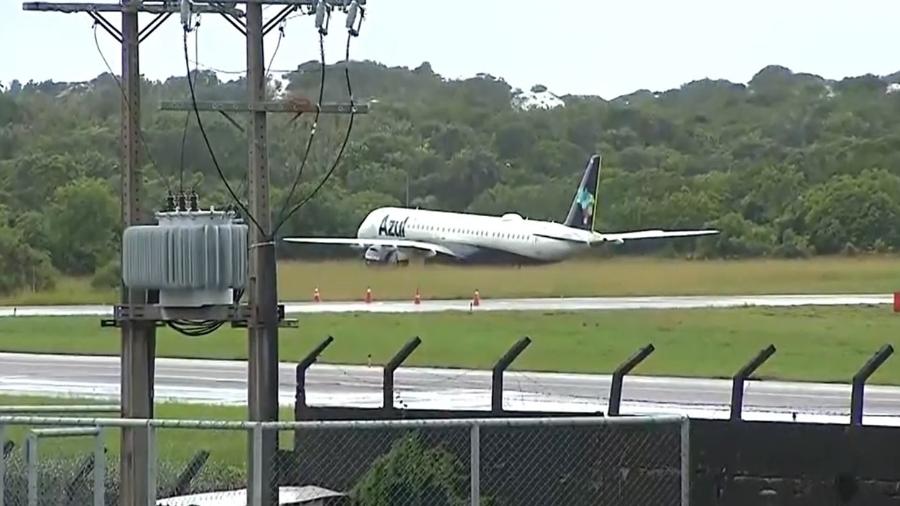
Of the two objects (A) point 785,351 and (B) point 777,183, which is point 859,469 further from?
(B) point 777,183

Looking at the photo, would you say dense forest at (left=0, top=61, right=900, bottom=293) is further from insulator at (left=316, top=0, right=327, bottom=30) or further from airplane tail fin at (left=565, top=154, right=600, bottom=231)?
insulator at (left=316, top=0, right=327, bottom=30)

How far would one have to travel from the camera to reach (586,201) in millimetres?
66188

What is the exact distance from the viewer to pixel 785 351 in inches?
1391

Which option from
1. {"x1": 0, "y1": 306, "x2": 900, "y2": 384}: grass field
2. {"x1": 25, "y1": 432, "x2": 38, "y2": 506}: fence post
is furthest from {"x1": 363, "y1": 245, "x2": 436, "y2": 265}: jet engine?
{"x1": 25, "y1": 432, "x2": 38, "y2": 506}: fence post

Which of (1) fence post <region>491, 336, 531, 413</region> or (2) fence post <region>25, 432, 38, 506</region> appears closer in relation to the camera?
(2) fence post <region>25, 432, 38, 506</region>

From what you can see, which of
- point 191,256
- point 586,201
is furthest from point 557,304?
point 191,256

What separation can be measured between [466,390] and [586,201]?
39.1m

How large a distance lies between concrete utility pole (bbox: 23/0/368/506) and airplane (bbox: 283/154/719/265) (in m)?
47.0

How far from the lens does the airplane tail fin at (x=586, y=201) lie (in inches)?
2581

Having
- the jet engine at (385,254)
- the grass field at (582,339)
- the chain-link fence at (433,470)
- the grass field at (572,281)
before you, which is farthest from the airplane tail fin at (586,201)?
the chain-link fence at (433,470)

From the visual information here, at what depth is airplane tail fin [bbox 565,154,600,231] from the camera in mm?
65562

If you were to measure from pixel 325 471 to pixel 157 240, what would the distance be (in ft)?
9.93

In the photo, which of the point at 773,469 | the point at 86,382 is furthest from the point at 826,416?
the point at 86,382

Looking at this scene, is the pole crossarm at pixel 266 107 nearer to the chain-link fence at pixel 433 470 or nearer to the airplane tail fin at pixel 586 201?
the chain-link fence at pixel 433 470
